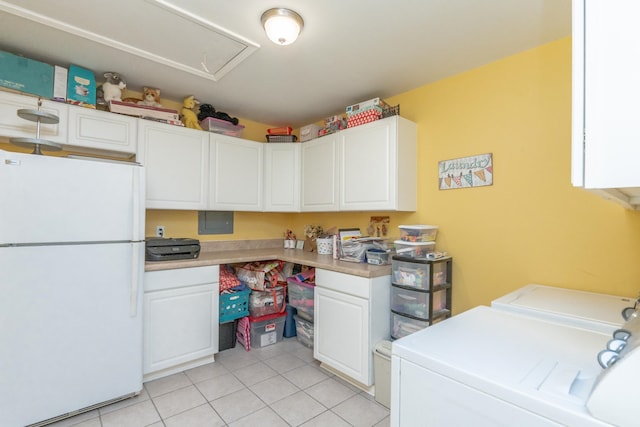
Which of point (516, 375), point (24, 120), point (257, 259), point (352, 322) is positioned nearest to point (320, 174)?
point (257, 259)

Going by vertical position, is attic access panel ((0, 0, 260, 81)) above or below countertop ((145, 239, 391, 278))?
above

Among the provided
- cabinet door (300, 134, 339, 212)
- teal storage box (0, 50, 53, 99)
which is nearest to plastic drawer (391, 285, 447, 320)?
cabinet door (300, 134, 339, 212)

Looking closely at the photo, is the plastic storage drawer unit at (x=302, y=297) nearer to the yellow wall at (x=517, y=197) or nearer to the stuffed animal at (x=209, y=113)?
the yellow wall at (x=517, y=197)

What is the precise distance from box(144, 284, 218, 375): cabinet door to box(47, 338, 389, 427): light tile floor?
0.53 ft

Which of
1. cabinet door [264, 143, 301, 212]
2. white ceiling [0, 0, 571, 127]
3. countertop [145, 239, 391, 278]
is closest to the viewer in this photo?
white ceiling [0, 0, 571, 127]

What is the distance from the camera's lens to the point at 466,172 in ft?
7.20

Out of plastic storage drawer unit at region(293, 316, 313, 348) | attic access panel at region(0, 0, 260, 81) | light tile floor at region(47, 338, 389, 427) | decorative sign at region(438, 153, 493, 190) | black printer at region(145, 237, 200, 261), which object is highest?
attic access panel at region(0, 0, 260, 81)

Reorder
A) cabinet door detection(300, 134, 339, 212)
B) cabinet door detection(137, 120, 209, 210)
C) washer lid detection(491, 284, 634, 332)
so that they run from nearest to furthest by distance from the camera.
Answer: washer lid detection(491, 284, 634, 332), cabinet door detection(137, 120, 209, 210), cabinet door detection(300, 134, 339, 212)

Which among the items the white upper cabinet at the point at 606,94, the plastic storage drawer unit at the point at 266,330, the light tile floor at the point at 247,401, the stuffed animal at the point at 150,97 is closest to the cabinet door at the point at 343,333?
the light tile floor at the point at 247,401

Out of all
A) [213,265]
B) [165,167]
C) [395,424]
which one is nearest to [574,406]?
[395,424]

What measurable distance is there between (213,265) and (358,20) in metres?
2.12

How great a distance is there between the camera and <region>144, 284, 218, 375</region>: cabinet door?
2205 millimetres

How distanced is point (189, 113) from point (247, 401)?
2.48 metres

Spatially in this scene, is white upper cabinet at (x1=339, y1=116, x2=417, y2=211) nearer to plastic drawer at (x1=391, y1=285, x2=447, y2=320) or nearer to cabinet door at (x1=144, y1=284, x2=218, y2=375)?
plastic drawer at (x1=391, y1=285, x2=447, y2=320)
